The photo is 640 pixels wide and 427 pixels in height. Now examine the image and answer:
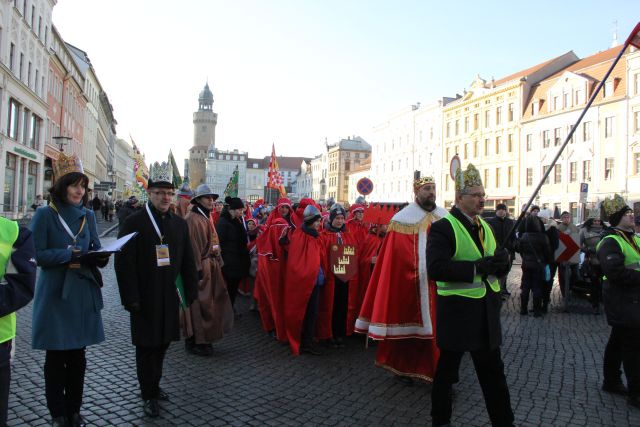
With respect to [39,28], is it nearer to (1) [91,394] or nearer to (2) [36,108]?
(2) [36,108]

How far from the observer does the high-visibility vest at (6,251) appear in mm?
2768

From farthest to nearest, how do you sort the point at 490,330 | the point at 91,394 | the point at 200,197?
the point at 200,197 → the point at 91,394 → the point at 490,330

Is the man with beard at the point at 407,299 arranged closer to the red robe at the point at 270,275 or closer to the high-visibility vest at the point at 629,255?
the high-visibility vest at the point at 629,255

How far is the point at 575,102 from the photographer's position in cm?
3966

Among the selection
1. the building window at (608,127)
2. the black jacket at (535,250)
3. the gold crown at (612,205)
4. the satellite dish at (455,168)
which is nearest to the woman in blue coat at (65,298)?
the satellite dish at (455,168)

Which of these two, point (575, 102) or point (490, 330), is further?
point (575, 102)

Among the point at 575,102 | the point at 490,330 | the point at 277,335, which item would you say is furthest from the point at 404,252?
the point at 575,102

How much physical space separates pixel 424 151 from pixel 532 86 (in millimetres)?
16468

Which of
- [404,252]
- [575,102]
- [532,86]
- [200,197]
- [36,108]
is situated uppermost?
[532,86]

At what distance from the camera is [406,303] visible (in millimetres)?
5215

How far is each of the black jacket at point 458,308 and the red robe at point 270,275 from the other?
138 inches

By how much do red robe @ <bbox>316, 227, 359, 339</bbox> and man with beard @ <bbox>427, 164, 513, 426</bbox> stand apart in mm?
3043

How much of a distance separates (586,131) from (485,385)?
3956 cm

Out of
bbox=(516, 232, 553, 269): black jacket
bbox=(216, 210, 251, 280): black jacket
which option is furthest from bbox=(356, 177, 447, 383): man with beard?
bbox=(516, 232, 553, 269): black jacket
